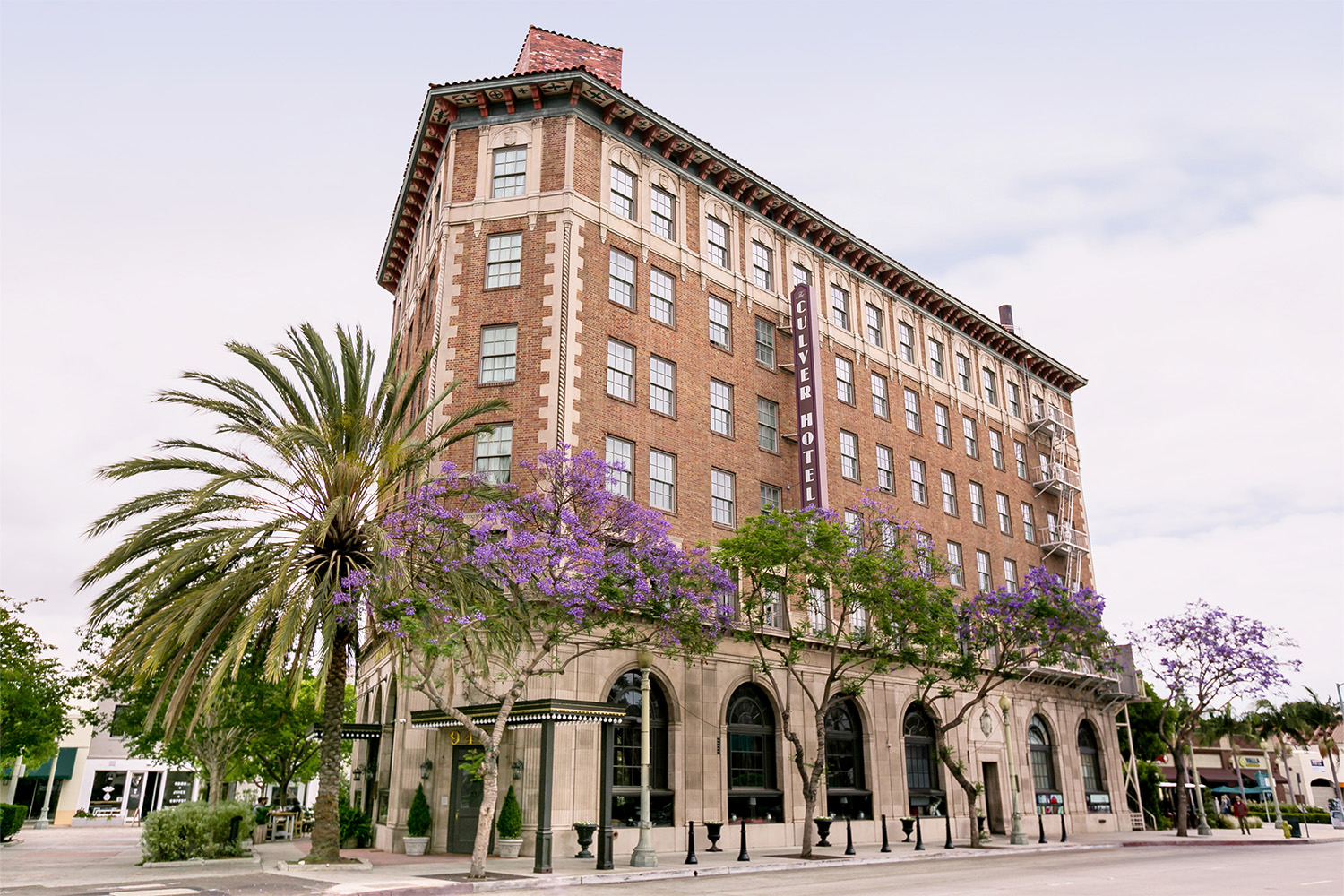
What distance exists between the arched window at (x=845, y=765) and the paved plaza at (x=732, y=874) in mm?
2170

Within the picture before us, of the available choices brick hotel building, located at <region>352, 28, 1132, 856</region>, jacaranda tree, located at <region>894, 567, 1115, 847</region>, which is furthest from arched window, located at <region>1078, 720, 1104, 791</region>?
jacaranda tree, located at <region>894, 567, 1115, 847</region>

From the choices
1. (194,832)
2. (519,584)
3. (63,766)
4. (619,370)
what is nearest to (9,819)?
(194,832)

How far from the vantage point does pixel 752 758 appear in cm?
3181

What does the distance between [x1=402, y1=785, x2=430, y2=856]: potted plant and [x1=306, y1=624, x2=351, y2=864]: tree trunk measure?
10.5 feet

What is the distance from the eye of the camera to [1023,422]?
5225 centimetres

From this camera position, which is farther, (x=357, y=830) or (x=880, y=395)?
(x=880, y=395)

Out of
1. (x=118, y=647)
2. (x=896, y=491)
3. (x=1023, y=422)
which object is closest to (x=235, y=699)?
(x=118, y=647)

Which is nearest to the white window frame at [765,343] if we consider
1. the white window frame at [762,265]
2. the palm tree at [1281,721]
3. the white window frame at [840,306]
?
the white window frame at [762,265]

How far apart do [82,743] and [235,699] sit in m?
47.1

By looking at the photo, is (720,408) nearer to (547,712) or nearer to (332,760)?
(547,712)

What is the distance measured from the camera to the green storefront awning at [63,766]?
7181cm

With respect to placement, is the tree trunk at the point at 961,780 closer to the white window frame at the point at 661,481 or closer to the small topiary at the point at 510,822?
the white window frame at the point at 661,481

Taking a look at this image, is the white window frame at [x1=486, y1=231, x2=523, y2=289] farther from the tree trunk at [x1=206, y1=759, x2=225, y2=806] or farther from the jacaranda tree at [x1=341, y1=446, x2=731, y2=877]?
the tree trunk at [x1=206, y1=759, x2=225, y2=806]

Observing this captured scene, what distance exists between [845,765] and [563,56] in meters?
29.2
